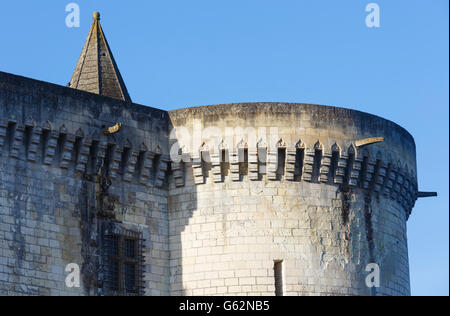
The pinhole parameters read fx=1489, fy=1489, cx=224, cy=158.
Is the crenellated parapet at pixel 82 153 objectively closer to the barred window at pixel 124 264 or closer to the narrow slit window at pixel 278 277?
the barred window at pixel 124 264

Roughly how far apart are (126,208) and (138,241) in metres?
0.69

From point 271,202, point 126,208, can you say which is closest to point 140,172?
point 126,208

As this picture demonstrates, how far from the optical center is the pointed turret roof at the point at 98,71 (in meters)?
32.2

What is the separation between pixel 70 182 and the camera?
2845cm

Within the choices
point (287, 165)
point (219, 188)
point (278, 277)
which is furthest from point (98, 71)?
point (278, 277)

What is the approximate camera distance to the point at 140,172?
29641 millimetres

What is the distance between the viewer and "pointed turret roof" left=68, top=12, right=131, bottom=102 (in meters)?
32.2

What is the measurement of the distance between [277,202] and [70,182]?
4.19 m

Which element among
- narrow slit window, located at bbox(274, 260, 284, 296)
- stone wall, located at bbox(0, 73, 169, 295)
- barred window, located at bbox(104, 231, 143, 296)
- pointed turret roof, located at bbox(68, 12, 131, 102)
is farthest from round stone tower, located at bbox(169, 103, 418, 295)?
pointed turret roof, located at bbox(68, 12, 131, 102)

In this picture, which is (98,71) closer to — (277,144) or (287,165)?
(277,144)
